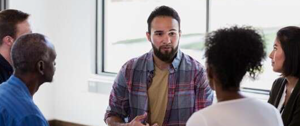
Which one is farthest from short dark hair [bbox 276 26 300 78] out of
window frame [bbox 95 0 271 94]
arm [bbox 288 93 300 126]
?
window frame [bbox 95 0 271 94]

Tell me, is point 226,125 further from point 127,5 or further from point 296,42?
point 127,5

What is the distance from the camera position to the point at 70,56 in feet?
14.6

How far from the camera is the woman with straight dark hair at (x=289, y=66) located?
1992 millimetres

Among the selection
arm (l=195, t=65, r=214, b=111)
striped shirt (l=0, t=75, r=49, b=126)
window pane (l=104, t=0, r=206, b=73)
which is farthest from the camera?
window pane (l=104, t=0, r=206, b=73)

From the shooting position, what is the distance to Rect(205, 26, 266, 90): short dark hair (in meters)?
1.37

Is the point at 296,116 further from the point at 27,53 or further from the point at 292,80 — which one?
the point at 27,53

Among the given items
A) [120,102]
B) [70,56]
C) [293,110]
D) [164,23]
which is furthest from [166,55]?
[70,56]

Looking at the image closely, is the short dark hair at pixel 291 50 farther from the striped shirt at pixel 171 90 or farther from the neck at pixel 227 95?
the neck at pixel 227 95

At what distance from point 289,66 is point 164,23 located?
73 cm

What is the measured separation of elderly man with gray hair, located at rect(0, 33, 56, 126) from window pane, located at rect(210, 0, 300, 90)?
6.11ft

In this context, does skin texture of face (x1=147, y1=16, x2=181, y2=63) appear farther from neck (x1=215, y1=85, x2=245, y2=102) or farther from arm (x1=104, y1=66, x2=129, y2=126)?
neck (x1=215, y1=85, x2=245, y2=102)

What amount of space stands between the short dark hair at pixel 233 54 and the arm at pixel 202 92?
2.65ft

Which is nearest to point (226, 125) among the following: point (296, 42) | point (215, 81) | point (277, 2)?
point (215, 81)

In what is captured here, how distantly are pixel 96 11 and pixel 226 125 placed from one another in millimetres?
3184
